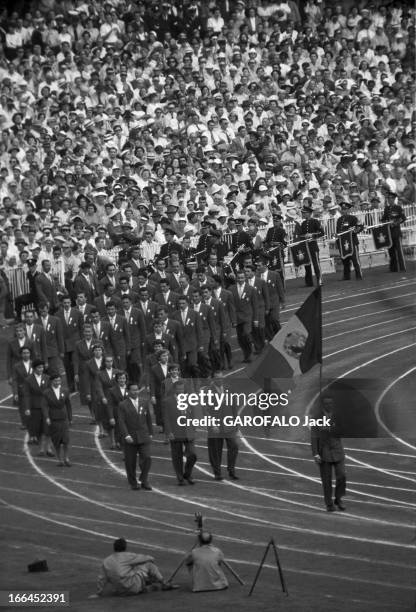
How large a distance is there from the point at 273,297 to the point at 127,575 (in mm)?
11940

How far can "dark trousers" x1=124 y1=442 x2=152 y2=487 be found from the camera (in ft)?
88.0

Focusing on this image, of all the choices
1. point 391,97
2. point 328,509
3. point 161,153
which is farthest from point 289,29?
point 328,509

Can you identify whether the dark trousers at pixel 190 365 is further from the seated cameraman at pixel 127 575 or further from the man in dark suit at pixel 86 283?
the seated cameraman at pixel 127 575

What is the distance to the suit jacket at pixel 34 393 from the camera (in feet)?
94.2

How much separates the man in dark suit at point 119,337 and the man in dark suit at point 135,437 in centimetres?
362

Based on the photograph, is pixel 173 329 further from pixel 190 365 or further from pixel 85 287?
pixel 85 287

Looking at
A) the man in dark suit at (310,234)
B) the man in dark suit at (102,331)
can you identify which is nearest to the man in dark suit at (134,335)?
the man in dark suit at (102,331)

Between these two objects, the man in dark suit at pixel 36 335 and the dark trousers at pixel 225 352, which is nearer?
the man in dark suit at pixel 36 335

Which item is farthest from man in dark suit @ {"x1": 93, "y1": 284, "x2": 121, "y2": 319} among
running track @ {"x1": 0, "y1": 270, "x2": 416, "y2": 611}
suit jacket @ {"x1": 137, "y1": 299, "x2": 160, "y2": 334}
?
running track @ {"x1": 0, "y1": 270, "x2": 416, "y2": 611}

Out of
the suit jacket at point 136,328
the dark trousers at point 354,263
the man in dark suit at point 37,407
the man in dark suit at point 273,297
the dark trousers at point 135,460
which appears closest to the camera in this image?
the dark trousers at point 135,460

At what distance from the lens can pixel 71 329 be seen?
3150 cm

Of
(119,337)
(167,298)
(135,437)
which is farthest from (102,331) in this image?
(135,437)

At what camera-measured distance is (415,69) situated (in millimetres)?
44250

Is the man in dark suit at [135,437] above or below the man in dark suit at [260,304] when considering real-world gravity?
below
